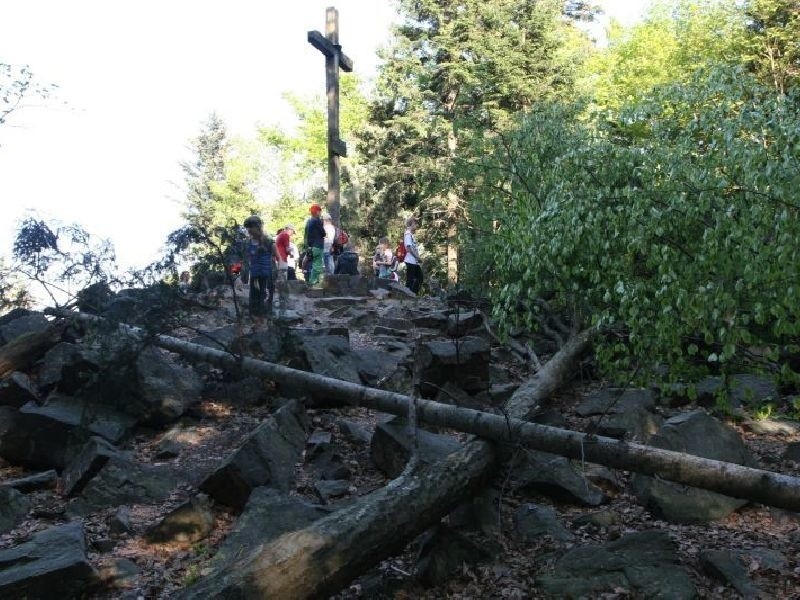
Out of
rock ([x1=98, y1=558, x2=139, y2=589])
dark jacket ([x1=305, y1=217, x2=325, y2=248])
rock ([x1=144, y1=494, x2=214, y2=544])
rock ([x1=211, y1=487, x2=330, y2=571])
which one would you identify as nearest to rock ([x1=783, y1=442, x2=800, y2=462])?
rock ([x1=211, y1=487, x2=330, y2=571])

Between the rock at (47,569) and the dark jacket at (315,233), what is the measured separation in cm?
1215

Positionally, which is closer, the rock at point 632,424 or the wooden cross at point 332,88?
the rock at point 632,424

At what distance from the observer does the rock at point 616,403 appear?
8.02 metres

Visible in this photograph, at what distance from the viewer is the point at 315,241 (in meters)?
17.1

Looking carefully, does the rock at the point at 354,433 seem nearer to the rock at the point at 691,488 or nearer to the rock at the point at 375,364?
the rock at the point at 375,364

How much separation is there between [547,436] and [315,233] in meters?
12.0

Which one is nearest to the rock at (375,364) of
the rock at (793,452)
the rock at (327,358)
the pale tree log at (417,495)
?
the rock at (327,358)

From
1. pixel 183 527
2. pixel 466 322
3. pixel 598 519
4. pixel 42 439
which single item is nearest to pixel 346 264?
pixel 466 322

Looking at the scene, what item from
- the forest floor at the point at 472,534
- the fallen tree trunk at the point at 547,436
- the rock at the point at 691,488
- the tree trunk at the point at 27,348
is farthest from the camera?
the tree trunk at the point at 27,348

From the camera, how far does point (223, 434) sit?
786 centimetres

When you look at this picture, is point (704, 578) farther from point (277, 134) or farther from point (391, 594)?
point (277, 134)

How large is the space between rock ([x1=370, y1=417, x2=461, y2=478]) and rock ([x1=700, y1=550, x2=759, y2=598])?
235cm

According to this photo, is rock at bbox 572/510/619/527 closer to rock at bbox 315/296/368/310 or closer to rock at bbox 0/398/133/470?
rock at bbox 0/398/133/470

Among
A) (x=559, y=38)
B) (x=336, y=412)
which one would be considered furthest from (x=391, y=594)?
(x=559, y=38)
